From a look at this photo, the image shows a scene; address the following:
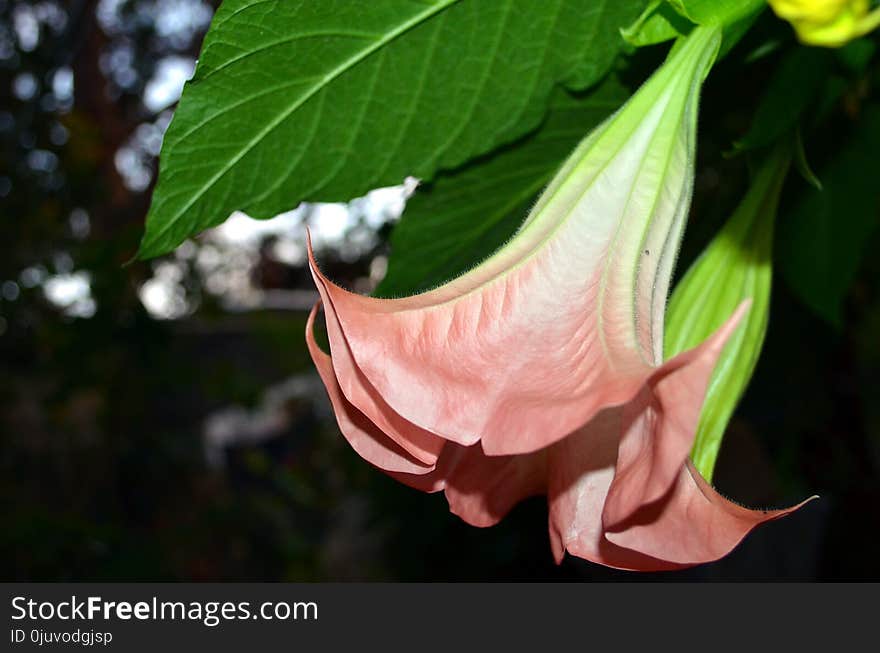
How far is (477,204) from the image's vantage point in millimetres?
427

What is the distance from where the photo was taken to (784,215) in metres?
0.50

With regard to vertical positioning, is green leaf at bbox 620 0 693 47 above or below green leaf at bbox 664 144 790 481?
above

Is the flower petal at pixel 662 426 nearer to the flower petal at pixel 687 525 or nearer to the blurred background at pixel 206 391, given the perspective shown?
the flower petal at pixel 687 525

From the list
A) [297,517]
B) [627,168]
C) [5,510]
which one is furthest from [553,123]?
[297,517]

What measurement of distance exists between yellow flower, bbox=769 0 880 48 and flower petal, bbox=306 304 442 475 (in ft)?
0.47

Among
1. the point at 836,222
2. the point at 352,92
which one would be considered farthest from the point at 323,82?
the point at 836,222

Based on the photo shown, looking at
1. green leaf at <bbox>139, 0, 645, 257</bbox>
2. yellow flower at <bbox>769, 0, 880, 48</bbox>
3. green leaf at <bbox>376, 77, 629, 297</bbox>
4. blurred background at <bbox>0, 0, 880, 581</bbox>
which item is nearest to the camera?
yellow flower at <bbox>769, 0, 880, 48</bbox>

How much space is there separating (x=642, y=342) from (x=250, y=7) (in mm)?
162

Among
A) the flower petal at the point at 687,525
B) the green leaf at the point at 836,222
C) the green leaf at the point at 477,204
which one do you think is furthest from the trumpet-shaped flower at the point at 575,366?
the green leaf at the point at 836,222

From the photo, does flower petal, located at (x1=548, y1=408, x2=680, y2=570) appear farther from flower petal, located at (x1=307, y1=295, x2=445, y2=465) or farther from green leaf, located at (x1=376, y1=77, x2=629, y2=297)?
green leaf, located at (x1=376, y1=77, x2=629, y2=297)

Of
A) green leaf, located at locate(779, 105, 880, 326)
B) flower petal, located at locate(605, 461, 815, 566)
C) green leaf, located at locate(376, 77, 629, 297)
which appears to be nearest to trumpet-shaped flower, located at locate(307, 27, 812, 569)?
flower petal, located at locate(605, 461, 815, 566)

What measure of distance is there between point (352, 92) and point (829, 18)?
0.19 meters

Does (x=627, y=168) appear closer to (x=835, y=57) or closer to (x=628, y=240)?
(x=628, y=240)

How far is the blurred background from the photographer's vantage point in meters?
0.83
